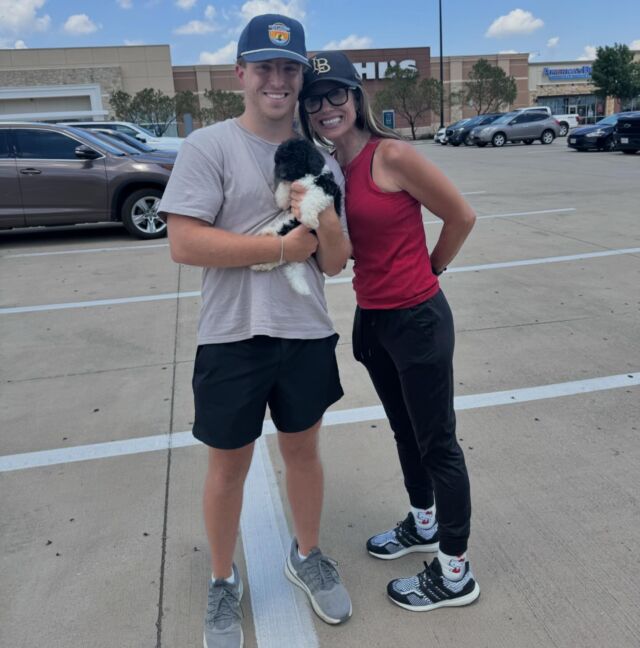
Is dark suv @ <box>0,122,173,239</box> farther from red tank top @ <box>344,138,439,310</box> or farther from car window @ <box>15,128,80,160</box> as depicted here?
red tank top @ <box>344,138,439,310</box>

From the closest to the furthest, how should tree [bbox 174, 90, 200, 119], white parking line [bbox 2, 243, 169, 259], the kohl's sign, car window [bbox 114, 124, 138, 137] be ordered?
1. white parking line [bbox 2, 243, 169, 259]
2. car window [bbox 114, 124, 138, 137]
3. tree [bbox 174, 90, 200, 119]
4. the kohl's sign

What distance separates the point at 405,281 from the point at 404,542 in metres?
1.09

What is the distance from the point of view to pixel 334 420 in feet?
11.6

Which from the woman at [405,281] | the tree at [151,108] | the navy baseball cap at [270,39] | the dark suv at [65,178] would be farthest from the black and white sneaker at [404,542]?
the tree at [151,108]

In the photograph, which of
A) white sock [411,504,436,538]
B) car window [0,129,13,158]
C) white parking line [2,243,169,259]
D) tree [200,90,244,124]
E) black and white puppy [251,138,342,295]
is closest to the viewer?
black and white puppy [251,138,342,295]

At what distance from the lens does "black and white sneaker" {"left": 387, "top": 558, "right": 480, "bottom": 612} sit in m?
2.15

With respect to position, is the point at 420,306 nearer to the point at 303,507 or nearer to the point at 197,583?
the point at 303,507

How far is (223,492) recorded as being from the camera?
2.02m

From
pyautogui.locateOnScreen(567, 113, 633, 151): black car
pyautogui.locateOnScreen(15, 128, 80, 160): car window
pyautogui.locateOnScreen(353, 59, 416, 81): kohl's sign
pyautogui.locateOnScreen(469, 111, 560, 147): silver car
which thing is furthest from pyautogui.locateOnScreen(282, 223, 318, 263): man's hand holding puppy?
pyautogui.locateOnScreen(353, 59, 416, 81): kohl's sign

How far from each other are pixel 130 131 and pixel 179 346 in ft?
46.6

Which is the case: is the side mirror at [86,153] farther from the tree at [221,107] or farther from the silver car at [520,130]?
the tree at [221,107]

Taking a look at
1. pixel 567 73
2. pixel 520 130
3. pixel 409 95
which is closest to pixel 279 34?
pixel 520 130

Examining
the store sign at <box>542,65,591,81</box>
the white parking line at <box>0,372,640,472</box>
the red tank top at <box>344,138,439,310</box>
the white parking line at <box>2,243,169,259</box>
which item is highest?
the store sign at <box>542,65,591,81</box>

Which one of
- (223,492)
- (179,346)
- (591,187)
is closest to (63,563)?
(223,492)
